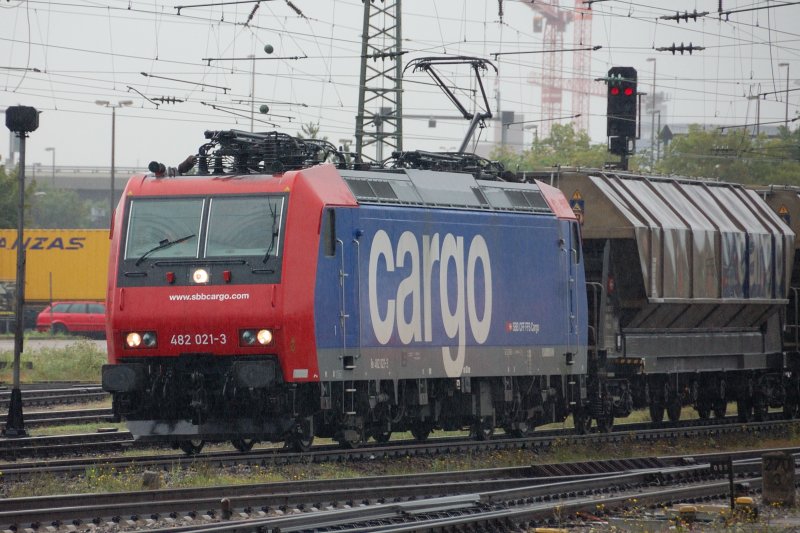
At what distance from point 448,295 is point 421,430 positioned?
261 centimetres

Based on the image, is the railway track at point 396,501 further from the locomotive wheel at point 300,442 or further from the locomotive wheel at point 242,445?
the locomotive wheel at point 242,445

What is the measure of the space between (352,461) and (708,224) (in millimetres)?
10413

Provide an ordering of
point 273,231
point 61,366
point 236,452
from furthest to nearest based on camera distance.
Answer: point 61,366
point 236,452
point 273,231

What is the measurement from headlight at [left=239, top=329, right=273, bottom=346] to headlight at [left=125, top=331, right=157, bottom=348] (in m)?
1.13

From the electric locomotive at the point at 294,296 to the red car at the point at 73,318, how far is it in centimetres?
3832

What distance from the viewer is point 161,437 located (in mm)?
17031

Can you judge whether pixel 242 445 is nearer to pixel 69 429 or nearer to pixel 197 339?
pixel 197 339

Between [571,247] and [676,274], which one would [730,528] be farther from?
[676,274]

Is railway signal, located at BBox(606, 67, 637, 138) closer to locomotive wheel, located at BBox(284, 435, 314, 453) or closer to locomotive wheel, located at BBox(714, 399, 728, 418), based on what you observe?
locomotive wheel, located at BBox(714, 399, 728, 418)

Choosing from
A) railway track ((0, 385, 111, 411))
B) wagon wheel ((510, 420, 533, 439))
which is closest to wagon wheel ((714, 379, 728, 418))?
wagon wheel ((510, 420, 533, 439))

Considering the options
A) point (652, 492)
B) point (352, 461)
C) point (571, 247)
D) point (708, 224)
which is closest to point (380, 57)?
point (708, 224)

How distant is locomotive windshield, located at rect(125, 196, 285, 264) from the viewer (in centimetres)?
1683

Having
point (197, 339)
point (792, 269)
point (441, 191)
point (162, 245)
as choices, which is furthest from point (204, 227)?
point (792, 269)

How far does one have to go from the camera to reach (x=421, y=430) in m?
20.9
